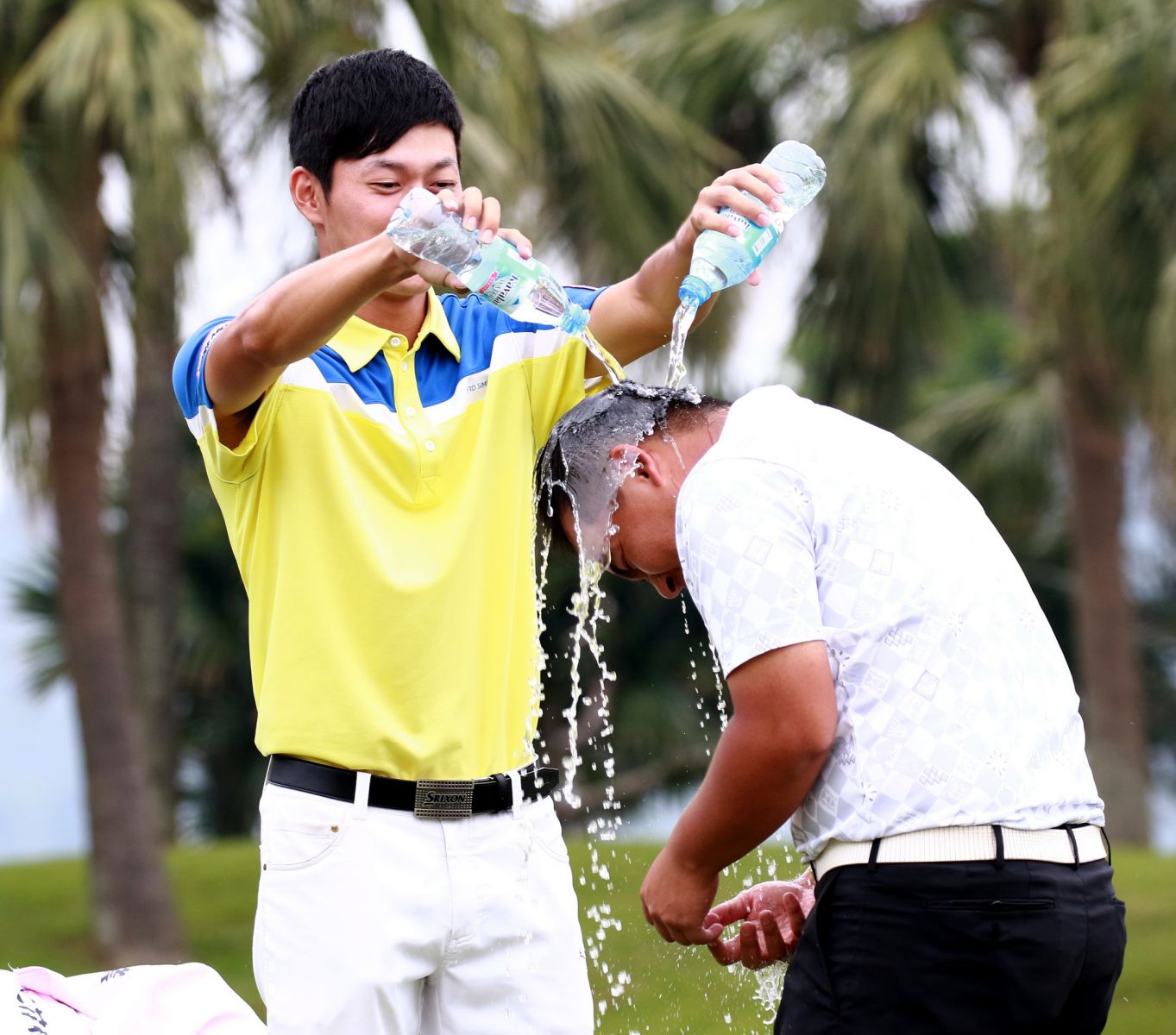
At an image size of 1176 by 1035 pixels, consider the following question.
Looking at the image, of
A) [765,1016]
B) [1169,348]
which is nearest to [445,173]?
[765,1016]

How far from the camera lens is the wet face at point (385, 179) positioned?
2432 millimetres

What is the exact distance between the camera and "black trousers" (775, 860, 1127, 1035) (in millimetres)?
1965

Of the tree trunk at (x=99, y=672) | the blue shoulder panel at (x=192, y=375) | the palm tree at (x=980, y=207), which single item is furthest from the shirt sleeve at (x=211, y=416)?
the palm tree at (x=980, y=207)

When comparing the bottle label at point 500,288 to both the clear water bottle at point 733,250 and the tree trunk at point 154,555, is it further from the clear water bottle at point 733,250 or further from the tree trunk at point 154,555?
the tree trunk at point 154,555

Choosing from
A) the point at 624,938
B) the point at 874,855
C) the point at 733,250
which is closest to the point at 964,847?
the point at 874,855

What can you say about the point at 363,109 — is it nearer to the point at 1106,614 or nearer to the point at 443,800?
the point at 443,800

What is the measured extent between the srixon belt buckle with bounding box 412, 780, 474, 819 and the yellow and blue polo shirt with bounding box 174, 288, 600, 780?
0.05 feet

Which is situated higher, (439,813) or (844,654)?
(844,654)

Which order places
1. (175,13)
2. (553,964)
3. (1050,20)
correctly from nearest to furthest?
(553,964) → (175,13) → (1050,20)

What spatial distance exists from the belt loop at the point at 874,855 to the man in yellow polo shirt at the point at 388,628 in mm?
599

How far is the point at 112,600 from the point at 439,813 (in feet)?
18.1

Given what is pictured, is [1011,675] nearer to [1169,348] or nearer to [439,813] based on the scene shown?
[439,813]

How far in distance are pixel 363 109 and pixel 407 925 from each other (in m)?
1.15

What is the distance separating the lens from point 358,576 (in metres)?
2.32
